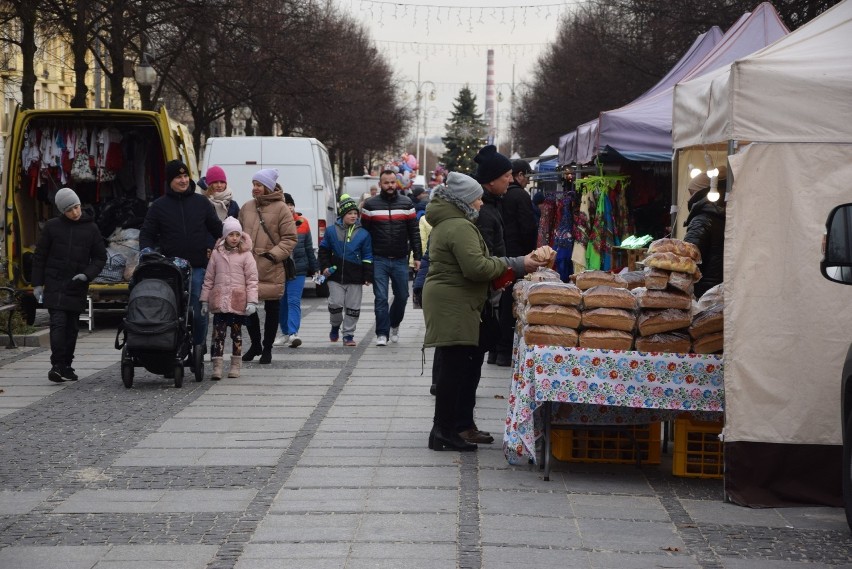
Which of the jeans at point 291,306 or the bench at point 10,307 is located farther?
the jeans at point 291,306

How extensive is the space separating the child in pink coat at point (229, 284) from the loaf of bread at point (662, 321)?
5328 mm

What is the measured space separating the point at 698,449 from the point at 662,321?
0.87 m

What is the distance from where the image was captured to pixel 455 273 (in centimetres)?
848

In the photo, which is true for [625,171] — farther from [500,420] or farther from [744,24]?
[500,420]

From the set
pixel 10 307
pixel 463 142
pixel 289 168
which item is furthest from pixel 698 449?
pixel 463 142

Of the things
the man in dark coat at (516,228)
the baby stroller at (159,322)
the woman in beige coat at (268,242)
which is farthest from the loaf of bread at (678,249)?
the woman in beige coat at (268,242)

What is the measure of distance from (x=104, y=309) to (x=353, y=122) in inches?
1653

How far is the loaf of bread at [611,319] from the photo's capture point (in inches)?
304

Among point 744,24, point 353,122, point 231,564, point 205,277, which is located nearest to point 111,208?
point 205,277

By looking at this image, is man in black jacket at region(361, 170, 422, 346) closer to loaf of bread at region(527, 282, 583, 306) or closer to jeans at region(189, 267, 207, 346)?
jeans at region(189, 267, 207, 346)

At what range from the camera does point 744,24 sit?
49.1ft

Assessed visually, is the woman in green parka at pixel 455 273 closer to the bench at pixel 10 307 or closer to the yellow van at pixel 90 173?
the bench at pixel 10 307

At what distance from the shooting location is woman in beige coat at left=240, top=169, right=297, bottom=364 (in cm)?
1346

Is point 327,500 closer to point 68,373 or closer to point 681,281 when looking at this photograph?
point 681,281
